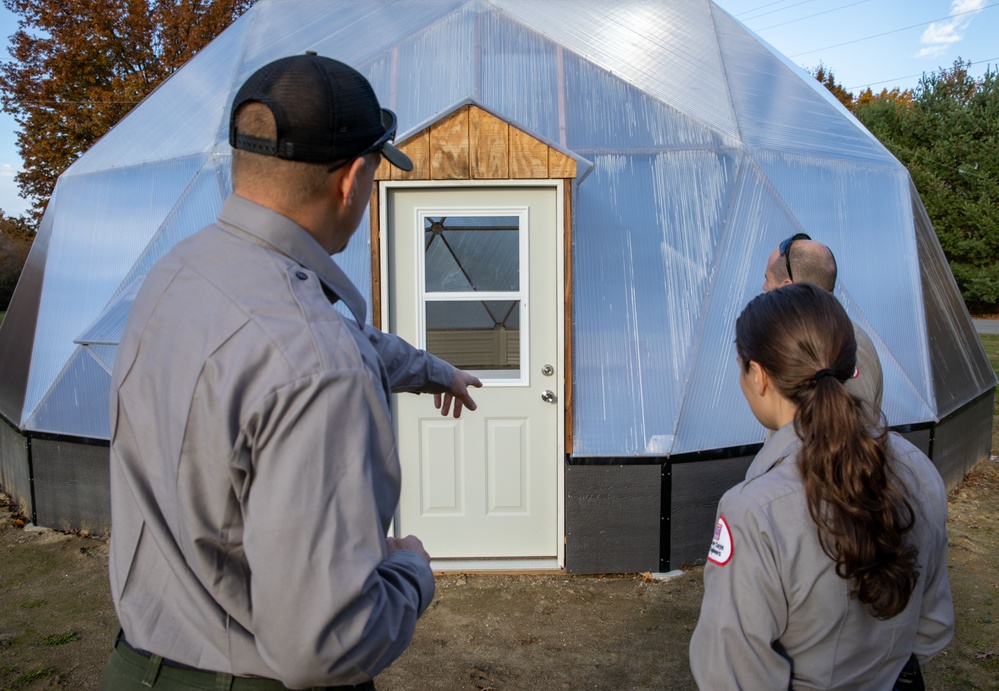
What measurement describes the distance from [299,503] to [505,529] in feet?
15.8

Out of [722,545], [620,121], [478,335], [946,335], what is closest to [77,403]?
[478,335]

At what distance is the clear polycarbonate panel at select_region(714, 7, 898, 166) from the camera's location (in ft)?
22.2

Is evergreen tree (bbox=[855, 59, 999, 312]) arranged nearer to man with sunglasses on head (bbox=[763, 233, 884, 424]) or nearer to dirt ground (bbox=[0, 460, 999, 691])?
dirt ground (bbox=[0, 460, 999, 691])

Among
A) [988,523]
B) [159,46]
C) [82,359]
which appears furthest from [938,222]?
[82,359]

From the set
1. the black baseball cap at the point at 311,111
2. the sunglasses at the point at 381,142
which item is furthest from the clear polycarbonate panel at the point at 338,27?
the black baseball cap at the point at 311,111

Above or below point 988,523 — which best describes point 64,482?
above

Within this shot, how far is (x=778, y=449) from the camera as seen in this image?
196 cm

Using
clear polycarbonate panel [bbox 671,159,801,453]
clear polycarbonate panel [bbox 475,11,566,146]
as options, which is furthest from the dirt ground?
clear polycarbonate panel [bbox 475,11,566,146]

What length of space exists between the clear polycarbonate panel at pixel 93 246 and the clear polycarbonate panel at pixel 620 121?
3.19 m

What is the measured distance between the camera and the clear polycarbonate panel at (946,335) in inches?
284

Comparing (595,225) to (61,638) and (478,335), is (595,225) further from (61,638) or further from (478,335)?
(61,638)

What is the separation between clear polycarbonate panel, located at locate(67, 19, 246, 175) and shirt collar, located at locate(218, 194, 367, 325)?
5.59 metres

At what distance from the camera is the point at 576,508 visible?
570cm

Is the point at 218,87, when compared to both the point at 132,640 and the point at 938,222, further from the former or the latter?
the point at 938,222
